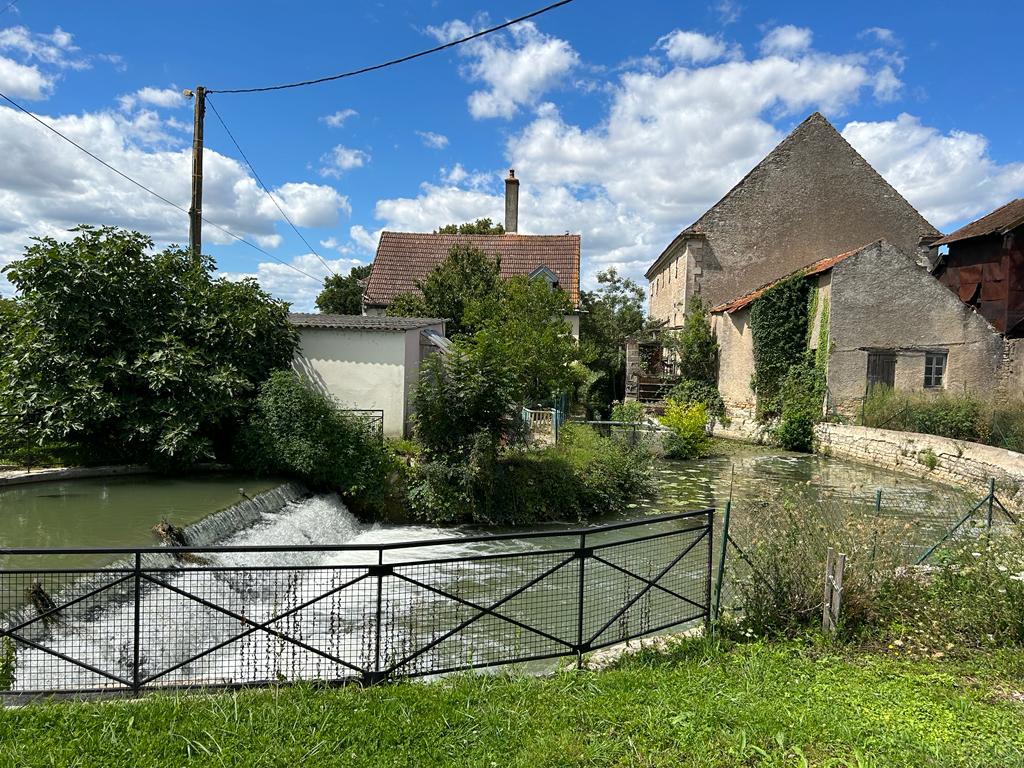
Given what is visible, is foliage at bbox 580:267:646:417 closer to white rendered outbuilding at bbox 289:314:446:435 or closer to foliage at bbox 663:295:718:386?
foliage at bbox 663:295:718:386

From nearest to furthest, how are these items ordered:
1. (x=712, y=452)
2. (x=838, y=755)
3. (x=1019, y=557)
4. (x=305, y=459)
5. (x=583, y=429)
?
(x=838, y=755) → (x=1019, y=557) → (x=305, y=459) → (x=583, y=429) → (x=712, y=452)

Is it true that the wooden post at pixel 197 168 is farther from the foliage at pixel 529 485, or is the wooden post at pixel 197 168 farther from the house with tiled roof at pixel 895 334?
the house with tiled roof at pixel 895 334

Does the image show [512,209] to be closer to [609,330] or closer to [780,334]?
[609,330]

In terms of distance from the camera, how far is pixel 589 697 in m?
4.59

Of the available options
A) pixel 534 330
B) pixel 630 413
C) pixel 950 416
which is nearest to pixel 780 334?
pixel 630 413

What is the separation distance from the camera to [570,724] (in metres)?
4.19

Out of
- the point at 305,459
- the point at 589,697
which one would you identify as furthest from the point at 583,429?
the point at 589,697

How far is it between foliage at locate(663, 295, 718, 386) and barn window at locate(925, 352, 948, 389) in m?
8.10

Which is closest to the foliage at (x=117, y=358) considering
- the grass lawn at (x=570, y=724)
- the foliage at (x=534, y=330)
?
the foliage at (x=534, y=330)

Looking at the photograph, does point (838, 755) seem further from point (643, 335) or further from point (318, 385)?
point (643, 335)

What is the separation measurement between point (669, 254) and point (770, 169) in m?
6.61

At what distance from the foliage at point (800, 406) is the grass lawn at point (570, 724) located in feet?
58.2

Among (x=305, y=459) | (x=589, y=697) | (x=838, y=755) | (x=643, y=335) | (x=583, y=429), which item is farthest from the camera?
(x=643, y=335)

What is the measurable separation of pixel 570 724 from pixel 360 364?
13.0 metres
